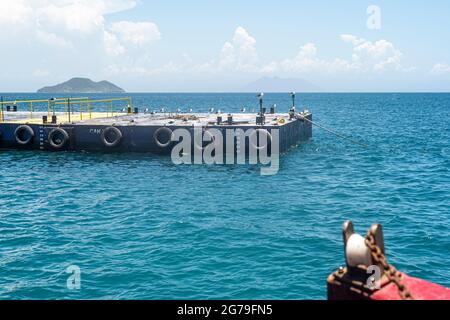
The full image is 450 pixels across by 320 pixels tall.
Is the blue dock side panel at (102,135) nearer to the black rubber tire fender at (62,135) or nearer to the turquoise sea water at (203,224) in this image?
the black rubber tire fender at (62,135)

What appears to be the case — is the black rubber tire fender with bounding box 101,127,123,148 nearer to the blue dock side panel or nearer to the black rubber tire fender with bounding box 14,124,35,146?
the blue dock side panel

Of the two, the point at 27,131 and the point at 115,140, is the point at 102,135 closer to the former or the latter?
the point at 115,140

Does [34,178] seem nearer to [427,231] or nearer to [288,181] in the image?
[288,181]

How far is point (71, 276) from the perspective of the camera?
1498 centimetres

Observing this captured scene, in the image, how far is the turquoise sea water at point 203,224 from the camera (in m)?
14.5

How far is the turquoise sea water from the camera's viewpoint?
14469 millimetres

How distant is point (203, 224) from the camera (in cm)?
2044

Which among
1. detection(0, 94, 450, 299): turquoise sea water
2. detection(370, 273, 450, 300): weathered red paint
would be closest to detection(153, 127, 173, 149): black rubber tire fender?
detection(0, 94, 450, 299): turquoise sea water

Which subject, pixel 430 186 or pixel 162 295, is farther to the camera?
Answer: pixel 430 186

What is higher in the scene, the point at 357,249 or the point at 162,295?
the point at 357,249

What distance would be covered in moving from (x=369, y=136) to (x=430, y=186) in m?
32.4

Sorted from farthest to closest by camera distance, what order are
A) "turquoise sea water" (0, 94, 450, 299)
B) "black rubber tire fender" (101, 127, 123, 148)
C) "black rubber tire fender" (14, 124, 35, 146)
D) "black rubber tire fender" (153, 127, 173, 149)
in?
"black rubber tire fender" (14, 124, 35, 146) < "black rubber tire fender" (101, 127, 123, 148) < "black rubber tire fender" (153, 127, 173, 149) < "turquoise sea water" (0, 94, 450, 299)

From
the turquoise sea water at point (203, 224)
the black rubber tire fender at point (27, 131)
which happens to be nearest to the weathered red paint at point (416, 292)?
the turquoise sea water at point (203, 224)

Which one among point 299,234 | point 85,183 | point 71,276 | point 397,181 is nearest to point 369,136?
point 397,181
